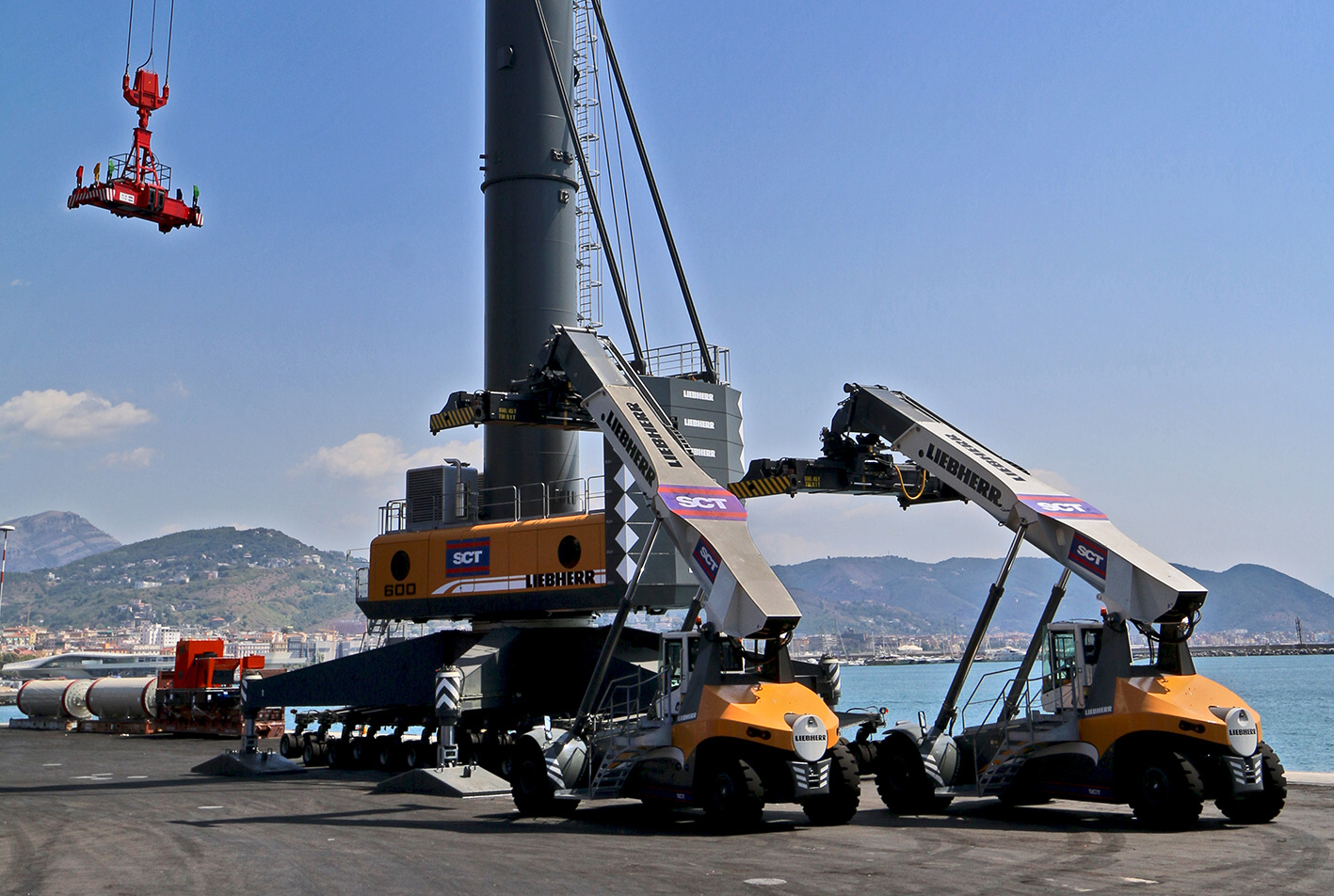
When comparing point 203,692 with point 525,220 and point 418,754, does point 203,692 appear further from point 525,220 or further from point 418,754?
point 525,220

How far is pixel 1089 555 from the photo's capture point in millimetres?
17828

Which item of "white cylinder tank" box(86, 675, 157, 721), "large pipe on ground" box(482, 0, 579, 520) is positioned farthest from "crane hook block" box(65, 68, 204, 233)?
"white cylinder tank" box(86, 675, 157, 721)

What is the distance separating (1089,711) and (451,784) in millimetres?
11053

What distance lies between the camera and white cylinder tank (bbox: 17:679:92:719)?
4844 centimetres

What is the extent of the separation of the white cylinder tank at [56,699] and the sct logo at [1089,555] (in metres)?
41.5

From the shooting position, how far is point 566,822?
718 inches

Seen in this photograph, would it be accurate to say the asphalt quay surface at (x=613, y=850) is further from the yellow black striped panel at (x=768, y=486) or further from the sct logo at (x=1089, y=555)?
the yellow black striped panel at (x=768, y=486)

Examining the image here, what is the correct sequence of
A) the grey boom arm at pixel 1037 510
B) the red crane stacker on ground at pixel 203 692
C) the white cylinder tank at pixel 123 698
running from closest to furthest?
1. the grey boom arm at pixel 1037 510
2. the red crane stacker on ground at pixel 203 692
3. the white cylinder tank at pixel 123 698

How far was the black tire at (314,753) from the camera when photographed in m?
30.8

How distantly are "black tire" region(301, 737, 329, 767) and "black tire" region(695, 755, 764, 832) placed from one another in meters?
17.0

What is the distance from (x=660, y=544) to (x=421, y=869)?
13.4 metres

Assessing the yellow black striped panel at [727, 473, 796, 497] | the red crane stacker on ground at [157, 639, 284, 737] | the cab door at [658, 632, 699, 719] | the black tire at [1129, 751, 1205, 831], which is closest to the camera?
the black tire at [1129, 751, 1205, 831]

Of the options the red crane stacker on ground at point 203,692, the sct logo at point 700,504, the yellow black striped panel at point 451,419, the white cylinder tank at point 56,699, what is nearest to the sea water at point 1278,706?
the sct logo at point 700,504

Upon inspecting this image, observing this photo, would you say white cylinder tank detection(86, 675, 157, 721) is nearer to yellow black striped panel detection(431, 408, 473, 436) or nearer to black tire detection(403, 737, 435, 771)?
black tire detection(403, 737, 435, 771)
